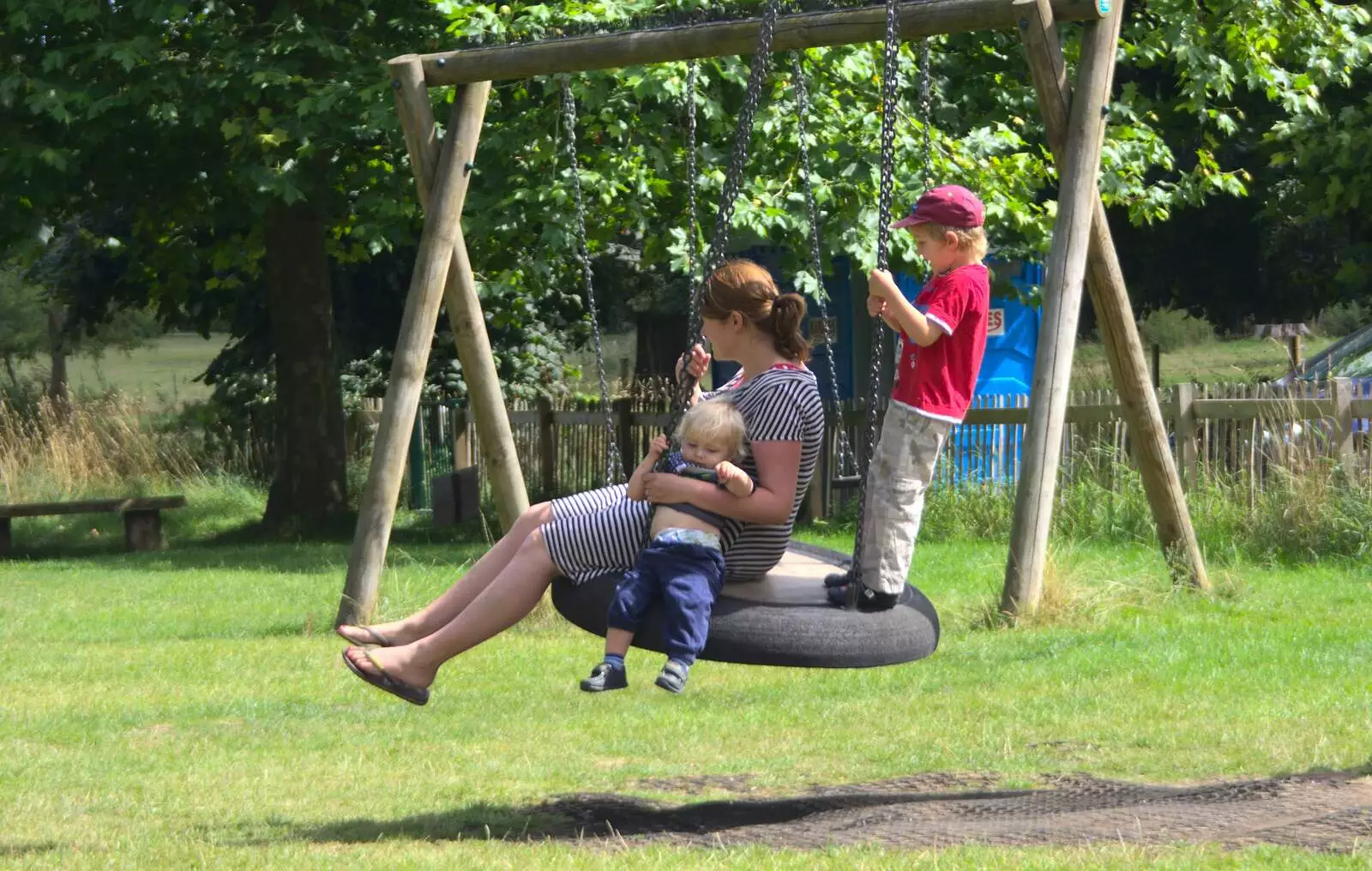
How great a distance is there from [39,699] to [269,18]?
31.5 feet

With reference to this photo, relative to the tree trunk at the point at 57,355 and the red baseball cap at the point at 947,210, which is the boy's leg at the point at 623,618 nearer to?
the red baseball cap at the point at 947,210

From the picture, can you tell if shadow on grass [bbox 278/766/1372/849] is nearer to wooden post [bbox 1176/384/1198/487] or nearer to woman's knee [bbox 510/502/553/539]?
woman's knee [bbox 510/502/553/539]

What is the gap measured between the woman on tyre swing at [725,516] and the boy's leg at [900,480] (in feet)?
0.98

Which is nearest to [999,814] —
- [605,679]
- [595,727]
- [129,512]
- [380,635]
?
[605,679]

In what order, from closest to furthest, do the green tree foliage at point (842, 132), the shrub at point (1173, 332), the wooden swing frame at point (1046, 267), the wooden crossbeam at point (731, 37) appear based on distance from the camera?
1. the wooden crossbeam at point (731, 37)
2. the wooden swing frame at point (1046, 267)
3. the green tree foliage at point (842, 132)
4. the shrub at point (1173, 332)

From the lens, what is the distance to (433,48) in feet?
51.2

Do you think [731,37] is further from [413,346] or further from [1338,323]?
[1338,323]

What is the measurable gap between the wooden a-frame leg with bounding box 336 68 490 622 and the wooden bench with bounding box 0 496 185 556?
27.5 feet

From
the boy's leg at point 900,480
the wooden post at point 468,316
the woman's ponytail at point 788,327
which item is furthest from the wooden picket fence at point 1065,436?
the woman's ponytail at point 788,327

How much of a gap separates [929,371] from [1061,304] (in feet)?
10.6

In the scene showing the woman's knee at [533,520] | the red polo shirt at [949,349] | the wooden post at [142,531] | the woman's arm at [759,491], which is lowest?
the wooden post at [142,531]

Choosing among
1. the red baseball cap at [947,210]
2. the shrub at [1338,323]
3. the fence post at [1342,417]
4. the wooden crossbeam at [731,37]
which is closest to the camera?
the red baseball cap at [947,210]

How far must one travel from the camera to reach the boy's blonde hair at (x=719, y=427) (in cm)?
531

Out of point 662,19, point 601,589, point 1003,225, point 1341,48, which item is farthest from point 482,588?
point 1341,48
